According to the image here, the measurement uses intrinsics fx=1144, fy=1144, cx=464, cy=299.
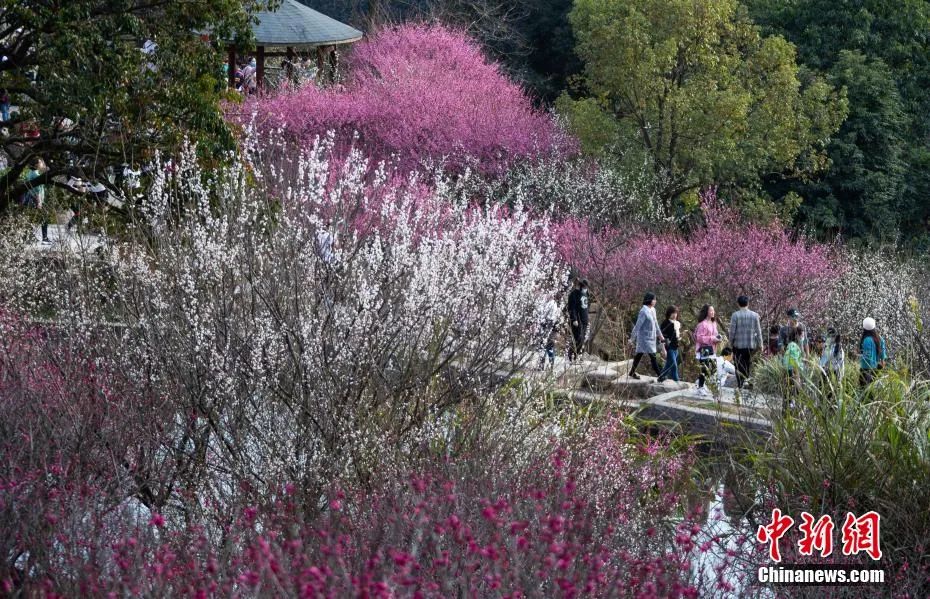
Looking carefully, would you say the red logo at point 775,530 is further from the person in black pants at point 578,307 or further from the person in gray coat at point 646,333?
the person in black pants at point 578,307

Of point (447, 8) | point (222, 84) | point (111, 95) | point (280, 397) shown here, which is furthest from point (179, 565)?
point (447, 8)

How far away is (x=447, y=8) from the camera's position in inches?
1375

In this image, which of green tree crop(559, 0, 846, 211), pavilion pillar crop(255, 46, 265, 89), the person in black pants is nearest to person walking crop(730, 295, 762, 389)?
the person in black pants

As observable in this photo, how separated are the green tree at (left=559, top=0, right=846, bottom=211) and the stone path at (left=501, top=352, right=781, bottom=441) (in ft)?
34.6

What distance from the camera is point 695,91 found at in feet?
76.3

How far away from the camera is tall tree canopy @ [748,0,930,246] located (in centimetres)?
2684

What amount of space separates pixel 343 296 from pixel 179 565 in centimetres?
254

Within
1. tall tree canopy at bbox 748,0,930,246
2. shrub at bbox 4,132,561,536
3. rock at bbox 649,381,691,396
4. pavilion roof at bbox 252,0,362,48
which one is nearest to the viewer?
shrub at bbox 4,132,561,536

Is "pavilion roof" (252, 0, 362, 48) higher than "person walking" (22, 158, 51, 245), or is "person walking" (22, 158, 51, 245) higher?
"pavilion roof" (252, 0, 362, 48)

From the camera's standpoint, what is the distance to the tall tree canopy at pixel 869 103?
2684cm

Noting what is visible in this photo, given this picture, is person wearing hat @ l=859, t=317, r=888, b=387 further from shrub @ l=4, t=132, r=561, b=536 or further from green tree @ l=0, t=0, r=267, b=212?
green tree @ l=0, t=0, r=267, b=212

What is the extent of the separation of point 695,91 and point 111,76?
14044mm

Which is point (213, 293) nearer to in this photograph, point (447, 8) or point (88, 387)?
point (88, 387)

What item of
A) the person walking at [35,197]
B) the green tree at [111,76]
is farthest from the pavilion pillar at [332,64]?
the green tree at [111,76]
